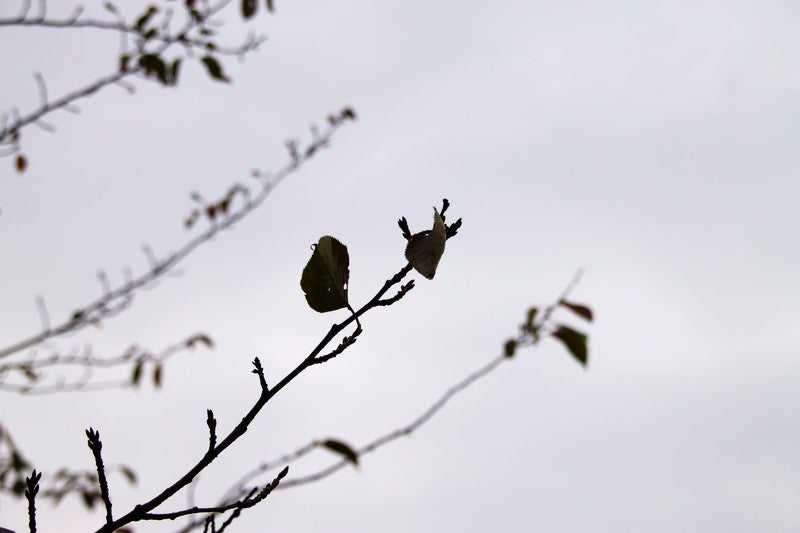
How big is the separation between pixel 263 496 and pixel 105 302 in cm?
289

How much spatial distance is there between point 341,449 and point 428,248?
71.9 inches

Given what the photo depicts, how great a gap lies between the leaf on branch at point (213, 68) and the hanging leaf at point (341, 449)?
5.52 ft

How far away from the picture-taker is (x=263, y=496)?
3.57 ft

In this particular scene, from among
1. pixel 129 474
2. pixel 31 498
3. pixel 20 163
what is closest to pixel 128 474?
pixel 129 474

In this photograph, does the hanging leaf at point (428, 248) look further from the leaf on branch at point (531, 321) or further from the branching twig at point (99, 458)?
the leaf on branch at point (531, 321)

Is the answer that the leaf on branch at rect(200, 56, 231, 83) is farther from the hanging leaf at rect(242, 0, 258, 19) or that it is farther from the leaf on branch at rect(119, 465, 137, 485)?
the leaf on branch at rect(119, 465, 137, 485)

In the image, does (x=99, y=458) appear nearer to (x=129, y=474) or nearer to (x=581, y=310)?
(x=581, y=310)

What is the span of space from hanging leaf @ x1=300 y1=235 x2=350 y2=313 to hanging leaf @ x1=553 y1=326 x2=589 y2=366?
1.57m

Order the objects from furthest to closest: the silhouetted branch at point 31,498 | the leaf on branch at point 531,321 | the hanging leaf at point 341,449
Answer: the leaf on branch at point 531,321 → the hanging leaf at point 341,449 → the silhouetted branch at point 31,498

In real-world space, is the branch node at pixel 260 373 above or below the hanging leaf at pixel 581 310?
below

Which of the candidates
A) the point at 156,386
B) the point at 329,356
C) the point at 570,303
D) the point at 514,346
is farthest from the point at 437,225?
the point at 156,386

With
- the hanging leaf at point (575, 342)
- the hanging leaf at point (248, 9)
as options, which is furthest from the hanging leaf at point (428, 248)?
the hanging leaf at point (248, 9)

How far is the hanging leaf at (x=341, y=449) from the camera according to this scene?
2.62m

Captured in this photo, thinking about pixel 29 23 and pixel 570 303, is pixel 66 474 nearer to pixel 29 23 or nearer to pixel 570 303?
pixel 29 23
